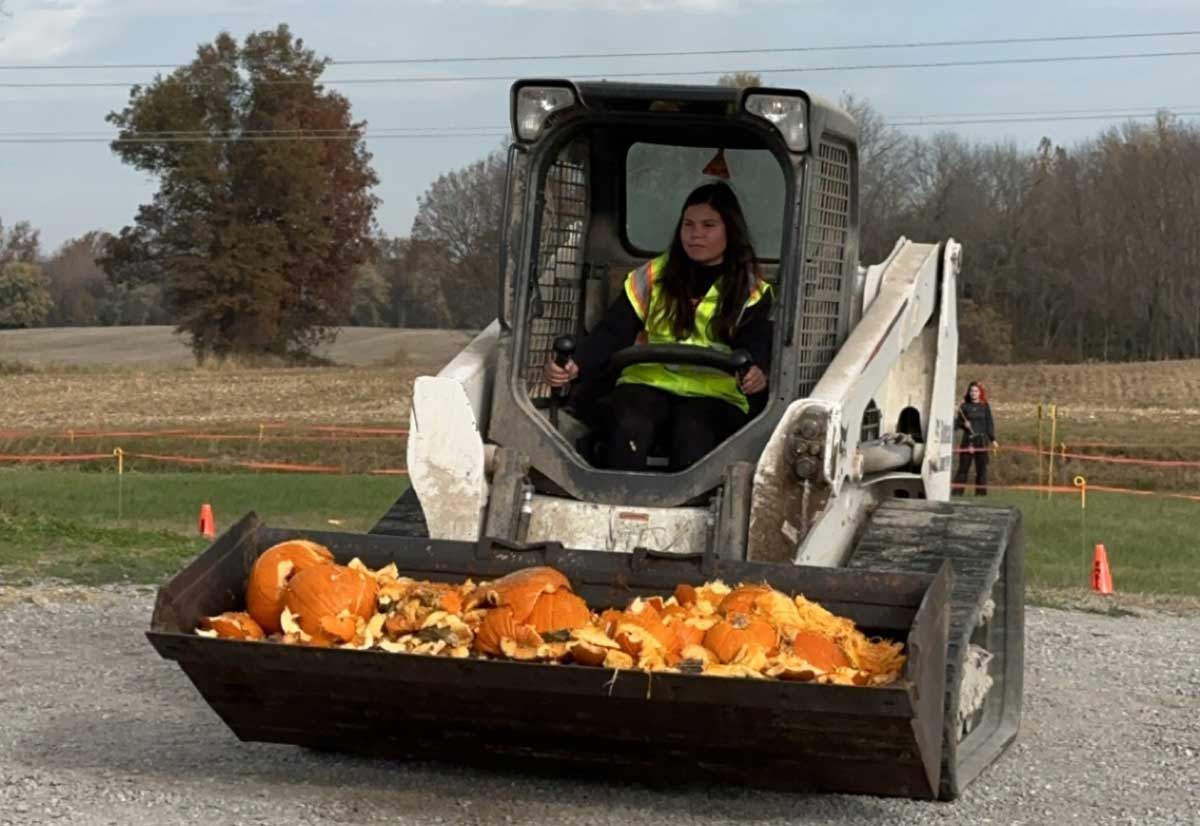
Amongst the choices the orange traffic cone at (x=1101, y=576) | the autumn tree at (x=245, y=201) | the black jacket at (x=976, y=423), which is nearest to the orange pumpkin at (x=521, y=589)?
A: the orange traffic cone at (x=1101, y=576)

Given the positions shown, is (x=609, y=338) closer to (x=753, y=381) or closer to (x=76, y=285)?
(x=753, y=381)

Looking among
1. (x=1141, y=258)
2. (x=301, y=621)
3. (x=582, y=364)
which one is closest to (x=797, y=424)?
(x=582, y=364)

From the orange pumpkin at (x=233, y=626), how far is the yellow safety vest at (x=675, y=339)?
2.11 metres

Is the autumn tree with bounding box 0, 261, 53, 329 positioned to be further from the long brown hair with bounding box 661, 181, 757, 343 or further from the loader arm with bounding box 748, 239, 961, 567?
the long brown hair with bounding box 661, 181, 757, 343

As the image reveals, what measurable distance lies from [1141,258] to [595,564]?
247 ft

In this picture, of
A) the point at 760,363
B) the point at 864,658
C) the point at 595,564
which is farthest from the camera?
the point at 760,363

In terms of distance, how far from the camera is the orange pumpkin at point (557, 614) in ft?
21.5

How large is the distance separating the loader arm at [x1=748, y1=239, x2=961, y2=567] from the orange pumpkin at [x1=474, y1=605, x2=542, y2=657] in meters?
1.32

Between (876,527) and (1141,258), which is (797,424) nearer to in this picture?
(876,527)

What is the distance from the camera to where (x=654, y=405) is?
27.0ft

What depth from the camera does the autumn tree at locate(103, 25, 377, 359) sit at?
69.0m

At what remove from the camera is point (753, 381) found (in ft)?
26.6

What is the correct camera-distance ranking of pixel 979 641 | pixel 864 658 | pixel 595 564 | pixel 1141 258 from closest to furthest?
pixel 864 658, pixel 595 564, pixel 979 641, pixel 1141 258

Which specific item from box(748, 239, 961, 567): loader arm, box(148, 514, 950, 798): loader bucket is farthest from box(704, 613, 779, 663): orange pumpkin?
box(748, 239, 961, 567): loader arm
